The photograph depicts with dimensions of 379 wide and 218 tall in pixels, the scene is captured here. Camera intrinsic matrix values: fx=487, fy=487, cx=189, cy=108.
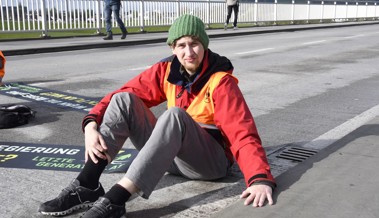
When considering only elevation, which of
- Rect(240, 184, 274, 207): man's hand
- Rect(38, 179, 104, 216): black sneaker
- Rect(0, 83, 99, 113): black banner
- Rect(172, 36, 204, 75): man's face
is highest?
Rect(172, 36, 204, 75): man's face

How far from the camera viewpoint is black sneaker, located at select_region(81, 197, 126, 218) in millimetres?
2387

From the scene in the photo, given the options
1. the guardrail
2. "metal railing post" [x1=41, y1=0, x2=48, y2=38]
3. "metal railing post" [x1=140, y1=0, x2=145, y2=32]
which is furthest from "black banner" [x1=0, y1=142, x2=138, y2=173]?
"metal railing post" [x1=140, y1=0, x2=145, y2=32]

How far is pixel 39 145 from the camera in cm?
395

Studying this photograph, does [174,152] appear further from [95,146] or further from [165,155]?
[95,146]

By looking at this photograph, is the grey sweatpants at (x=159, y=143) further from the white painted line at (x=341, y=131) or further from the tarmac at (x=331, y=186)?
the white painted line at (x=341, y=131)

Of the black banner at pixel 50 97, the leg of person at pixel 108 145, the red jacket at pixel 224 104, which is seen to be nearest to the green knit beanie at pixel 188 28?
the red jacket at pixel 224 104

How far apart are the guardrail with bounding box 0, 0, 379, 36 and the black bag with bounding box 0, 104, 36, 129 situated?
1115 cm

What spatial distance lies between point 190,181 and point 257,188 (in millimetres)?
722

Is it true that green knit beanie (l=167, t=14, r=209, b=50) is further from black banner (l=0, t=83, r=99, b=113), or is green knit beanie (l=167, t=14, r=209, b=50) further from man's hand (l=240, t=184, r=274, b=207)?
black banner (l=0, t=83, r=99, b=113)

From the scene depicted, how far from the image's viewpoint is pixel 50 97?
236 inches

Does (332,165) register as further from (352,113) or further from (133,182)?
(352,113)

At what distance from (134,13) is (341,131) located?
15985mm

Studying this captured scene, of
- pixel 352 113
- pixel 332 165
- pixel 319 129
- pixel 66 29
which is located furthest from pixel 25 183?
pixel 66 29

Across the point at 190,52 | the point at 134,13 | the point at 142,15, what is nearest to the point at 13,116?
the point at 190,52
